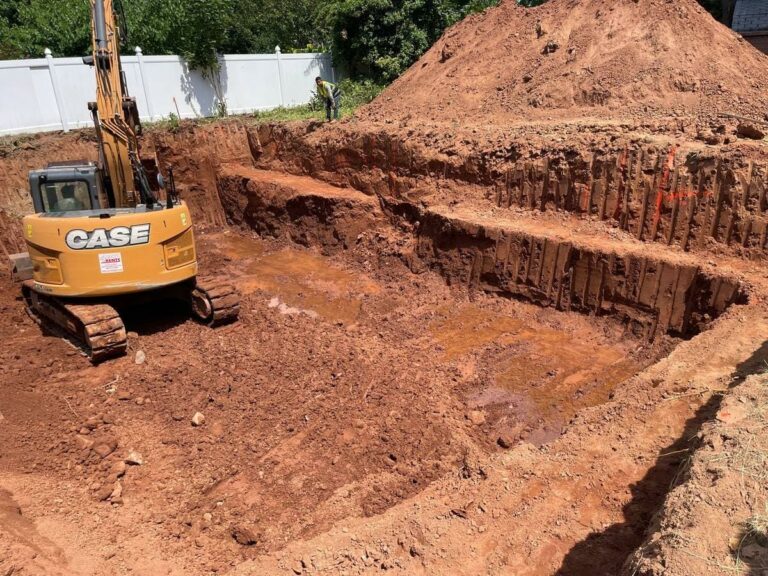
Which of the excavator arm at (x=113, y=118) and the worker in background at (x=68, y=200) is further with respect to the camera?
the worker in background at (x=68, y=200)

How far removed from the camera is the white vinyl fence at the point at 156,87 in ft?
46.5

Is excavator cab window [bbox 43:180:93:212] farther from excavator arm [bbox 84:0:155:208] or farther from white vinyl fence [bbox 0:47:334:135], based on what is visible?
white vinyl fence [bbox 0:47:334:135]

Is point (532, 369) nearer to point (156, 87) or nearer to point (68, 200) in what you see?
point (68, 200)

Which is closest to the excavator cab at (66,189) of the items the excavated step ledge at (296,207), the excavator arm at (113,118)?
the excavator arm at (113,118)

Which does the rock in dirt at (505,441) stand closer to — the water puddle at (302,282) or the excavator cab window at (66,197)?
the water puddle at (302,282)

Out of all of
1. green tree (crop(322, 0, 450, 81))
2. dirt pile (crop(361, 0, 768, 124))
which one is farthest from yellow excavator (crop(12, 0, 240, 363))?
green tree (crop(322, 0, 450, 81))

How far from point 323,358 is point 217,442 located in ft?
6.66

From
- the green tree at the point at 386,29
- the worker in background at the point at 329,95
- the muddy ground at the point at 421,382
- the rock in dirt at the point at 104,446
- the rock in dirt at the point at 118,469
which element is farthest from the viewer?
the green tree at the point at 386,29

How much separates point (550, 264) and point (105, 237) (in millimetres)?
6546

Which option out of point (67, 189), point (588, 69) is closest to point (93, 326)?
point (67, 189)

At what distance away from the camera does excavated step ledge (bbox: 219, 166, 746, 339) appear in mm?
7781

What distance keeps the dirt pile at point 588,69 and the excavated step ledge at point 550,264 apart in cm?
293

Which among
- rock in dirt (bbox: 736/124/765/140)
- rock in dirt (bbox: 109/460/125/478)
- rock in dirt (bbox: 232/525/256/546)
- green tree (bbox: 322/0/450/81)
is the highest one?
green tree (bbox: 322/0/450/81)

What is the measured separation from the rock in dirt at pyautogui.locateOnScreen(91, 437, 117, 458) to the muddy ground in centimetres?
3
